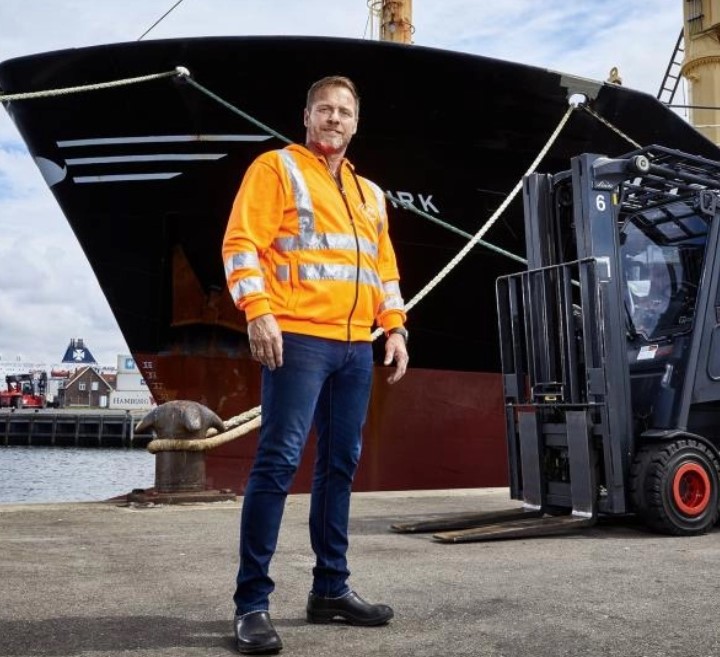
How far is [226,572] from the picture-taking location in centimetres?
334

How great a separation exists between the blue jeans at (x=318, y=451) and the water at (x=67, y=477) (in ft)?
35.0

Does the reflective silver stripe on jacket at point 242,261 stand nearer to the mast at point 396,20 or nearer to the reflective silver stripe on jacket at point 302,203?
the reflective silver stripe on jacket at point 302,203

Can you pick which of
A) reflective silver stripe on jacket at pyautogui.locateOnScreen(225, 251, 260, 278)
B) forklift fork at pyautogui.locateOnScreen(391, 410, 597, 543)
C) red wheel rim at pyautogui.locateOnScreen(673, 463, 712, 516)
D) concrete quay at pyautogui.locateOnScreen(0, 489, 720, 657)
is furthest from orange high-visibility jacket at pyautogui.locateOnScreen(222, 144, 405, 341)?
red wheel rim at pyautogui.locateOnScreen(673, 463, 712, 516)

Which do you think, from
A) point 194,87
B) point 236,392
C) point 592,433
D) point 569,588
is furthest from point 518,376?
point 194,87

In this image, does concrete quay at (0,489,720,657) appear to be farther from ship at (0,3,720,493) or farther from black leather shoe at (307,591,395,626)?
ship at (0,3,720,493)

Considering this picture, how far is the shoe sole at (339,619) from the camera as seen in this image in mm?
2508

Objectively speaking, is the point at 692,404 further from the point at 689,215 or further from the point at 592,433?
the point at 689,215

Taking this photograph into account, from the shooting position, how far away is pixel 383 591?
3.02 meters

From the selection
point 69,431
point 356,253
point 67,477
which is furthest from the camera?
point 69,431

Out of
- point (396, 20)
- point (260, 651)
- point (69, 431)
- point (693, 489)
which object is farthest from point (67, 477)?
point (69, 431)

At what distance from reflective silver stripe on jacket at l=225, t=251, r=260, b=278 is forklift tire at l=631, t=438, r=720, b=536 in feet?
8.87

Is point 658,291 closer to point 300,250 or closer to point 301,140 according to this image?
point 300,250

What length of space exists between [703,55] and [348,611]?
12.8 meters

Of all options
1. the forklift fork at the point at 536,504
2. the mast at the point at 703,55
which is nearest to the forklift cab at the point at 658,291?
the forklift fork at the point at 536,504
